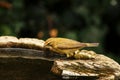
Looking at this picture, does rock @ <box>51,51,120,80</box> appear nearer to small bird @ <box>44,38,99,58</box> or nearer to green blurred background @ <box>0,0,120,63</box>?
small bird @ <box>44,38,99,58</box>

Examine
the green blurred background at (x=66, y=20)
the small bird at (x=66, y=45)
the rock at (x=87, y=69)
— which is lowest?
the rock at (x=87, y=69)

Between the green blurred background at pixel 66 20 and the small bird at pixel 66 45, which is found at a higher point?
the green blurred background at pixel 66 20

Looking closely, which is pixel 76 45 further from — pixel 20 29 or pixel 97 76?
pixel 20 29

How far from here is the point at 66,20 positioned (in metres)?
6.15

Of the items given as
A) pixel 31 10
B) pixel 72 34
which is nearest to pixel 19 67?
pixel 72 34

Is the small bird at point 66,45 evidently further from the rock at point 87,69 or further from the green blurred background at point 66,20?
the green blurred background at point 66,20

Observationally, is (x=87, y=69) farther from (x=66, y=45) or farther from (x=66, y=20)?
(x=66, y=20)

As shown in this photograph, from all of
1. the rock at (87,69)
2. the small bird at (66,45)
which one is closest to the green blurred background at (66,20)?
the small bird at (66,45)

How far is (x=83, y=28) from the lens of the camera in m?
6.11

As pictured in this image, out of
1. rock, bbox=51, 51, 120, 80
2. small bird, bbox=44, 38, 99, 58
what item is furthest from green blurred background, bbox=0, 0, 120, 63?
rock, bbox=51, 51, 120, 80

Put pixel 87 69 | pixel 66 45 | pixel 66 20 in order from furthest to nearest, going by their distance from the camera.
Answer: pixel 66 20, pixel 66 45, pixel 87 69

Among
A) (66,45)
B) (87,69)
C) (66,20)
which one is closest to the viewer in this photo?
(87,69)

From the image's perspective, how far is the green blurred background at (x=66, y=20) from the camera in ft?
19.9

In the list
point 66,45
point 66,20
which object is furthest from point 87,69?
point 66,20
